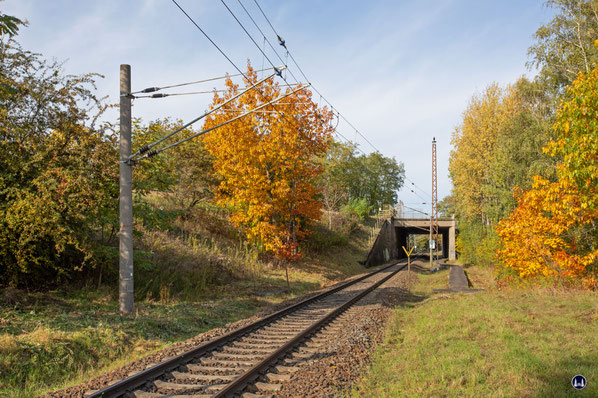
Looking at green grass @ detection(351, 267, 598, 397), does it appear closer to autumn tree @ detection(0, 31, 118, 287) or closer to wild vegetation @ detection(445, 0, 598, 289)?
wild vegetation @ detection(445, 0, 598, 289)

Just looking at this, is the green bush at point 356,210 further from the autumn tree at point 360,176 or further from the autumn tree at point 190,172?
the autumn tree at point 190,172

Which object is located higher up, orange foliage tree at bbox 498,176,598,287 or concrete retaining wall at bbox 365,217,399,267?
orange foliage tree at bbox 498,176,598,287

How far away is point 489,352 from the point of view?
749cm

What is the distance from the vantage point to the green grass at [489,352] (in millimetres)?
5719

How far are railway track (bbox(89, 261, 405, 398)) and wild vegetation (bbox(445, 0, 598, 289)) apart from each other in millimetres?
9201

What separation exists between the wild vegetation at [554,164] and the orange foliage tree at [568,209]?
3cm

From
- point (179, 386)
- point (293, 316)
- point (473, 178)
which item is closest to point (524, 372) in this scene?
point (179, 386)

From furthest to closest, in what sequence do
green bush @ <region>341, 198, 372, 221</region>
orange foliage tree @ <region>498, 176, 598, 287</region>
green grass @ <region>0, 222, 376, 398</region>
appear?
green bush @ <region>341, 198, 372, 221</region> → orange foliage tree @ <region>498, 176, 598, 287</region> → green grass @ <region>0, 222, 376, 398</region>

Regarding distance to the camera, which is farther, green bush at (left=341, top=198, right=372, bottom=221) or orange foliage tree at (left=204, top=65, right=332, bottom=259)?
green bush at (left=341, top=198, right=372, bottom=221)

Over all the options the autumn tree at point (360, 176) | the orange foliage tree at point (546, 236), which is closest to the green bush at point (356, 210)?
the autumn tree at point (360, 176)

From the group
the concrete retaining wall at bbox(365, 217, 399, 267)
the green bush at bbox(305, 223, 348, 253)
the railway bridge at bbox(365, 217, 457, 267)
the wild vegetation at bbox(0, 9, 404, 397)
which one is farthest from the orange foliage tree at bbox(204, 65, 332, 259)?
the railway bridge at bbox(365, 217, 457, 267)

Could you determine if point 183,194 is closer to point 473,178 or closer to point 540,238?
point 540,238

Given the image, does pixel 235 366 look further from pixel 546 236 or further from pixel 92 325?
pixel 546 236

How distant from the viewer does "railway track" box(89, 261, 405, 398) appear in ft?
18.7
